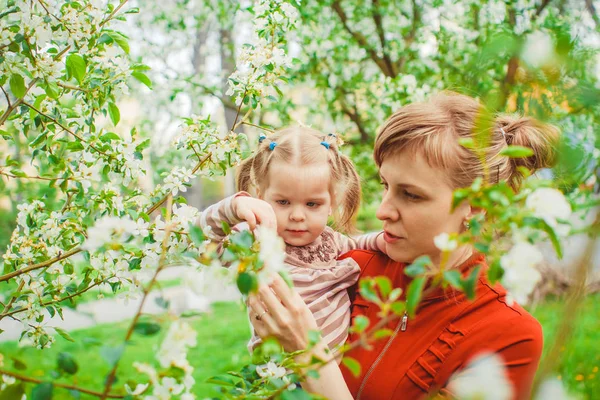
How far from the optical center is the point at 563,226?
0.80m

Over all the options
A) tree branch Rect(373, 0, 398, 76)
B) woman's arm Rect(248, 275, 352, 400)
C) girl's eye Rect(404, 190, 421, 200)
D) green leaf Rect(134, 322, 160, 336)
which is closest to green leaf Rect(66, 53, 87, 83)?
woman's arm Rect(248, 275, 352, 400)

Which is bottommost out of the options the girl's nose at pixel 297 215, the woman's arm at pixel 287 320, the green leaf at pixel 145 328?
the woman's arm at pixel 287 320

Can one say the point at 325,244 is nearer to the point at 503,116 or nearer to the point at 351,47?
the point at 503,116

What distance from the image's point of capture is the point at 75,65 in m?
1.47

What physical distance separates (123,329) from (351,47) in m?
4.58

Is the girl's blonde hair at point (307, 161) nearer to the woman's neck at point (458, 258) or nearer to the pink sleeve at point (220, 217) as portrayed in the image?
the pink sleeve at point (220, 217)

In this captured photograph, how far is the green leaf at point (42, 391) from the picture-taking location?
82cm

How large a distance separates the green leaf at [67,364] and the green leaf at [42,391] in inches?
2.4

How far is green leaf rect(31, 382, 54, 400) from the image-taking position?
0.82 meters

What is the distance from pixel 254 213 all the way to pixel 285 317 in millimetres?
323

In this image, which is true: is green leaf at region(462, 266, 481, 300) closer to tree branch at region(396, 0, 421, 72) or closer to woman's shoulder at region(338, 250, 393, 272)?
woman's shoulder at region(338, 250, 393, 272)

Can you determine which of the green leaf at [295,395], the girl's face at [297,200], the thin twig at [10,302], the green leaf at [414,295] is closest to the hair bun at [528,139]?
the girl's face at [297,200]

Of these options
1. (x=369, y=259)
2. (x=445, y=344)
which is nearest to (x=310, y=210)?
(x=369, y=259)

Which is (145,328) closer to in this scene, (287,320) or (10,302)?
(287,320)
